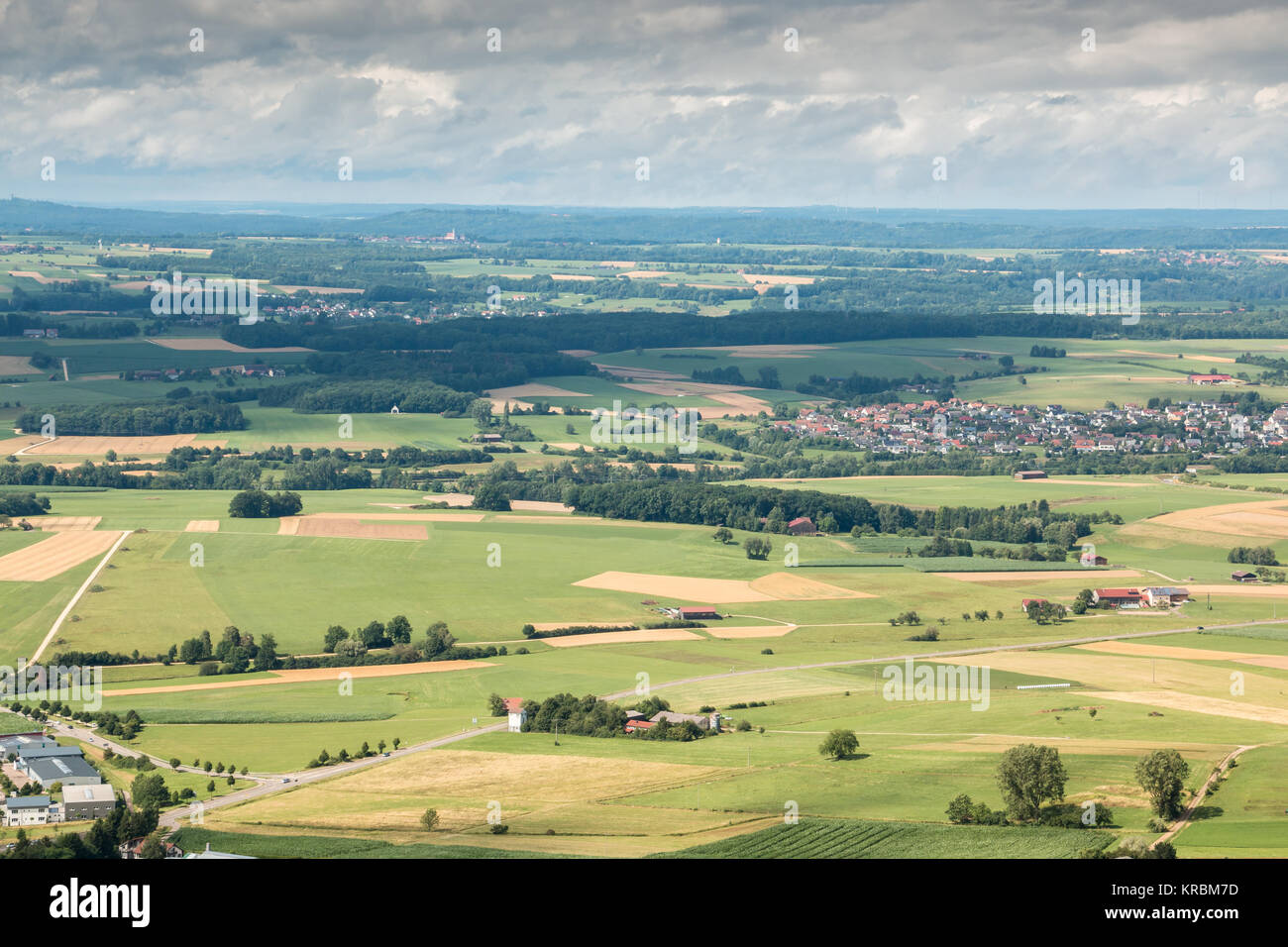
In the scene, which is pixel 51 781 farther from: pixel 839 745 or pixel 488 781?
pixel 839 745

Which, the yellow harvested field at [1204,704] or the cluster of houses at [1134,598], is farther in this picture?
the cluster of houses at [1134,598]

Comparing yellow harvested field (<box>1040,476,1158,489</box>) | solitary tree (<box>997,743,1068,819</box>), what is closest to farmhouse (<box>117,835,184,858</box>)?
solitary tree (<box>997,743,1068,819</box>)

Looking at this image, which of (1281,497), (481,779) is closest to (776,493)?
(1281,497)

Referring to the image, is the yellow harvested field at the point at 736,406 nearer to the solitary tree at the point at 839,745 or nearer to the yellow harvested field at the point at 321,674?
the yellow harvested field at the point at 321,674

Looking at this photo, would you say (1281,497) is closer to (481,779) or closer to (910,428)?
(910,428)

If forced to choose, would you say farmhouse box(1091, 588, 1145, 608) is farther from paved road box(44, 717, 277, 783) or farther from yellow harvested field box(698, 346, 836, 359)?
yellow harvested field box(698, 346, 836, 359)

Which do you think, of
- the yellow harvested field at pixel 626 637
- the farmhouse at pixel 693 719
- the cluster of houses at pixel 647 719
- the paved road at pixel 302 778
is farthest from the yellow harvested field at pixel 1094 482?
the paved road at pixel 302 778
